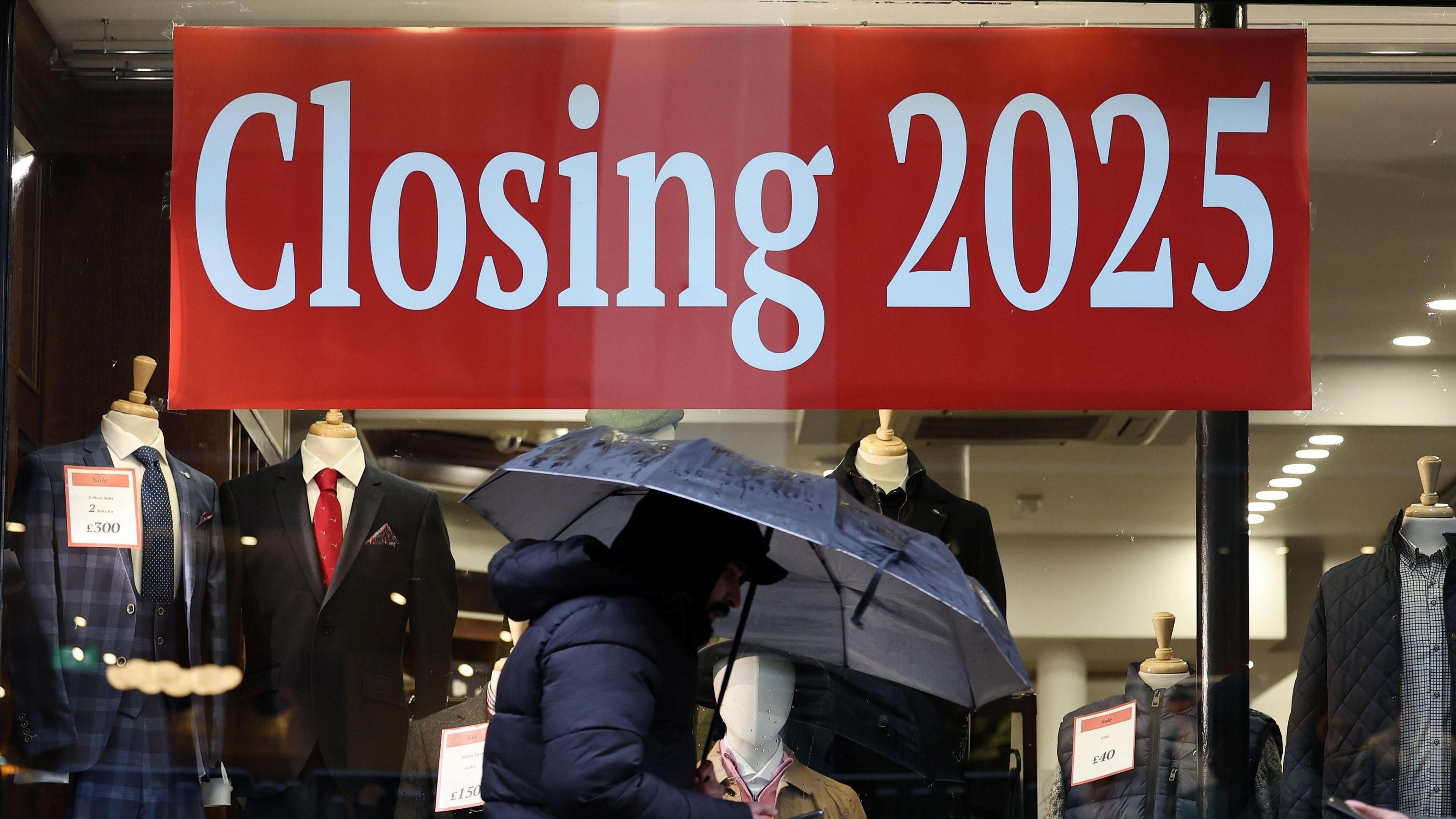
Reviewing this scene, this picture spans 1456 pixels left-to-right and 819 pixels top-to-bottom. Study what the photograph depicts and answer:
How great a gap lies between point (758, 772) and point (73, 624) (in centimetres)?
176

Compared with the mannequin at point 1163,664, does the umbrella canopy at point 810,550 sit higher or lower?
higher

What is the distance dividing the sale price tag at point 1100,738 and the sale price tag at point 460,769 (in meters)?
1.50

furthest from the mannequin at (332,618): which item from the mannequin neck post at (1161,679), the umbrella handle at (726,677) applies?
the mannequin neck post at (1161,679)

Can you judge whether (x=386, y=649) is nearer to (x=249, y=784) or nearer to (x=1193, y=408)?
(x=249, y=784)

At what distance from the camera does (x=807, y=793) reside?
12.8ft

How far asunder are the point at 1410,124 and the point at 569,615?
2700 millimetres

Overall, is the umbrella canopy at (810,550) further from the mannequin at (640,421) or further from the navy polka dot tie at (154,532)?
the navy polka dot tie at (154,532)

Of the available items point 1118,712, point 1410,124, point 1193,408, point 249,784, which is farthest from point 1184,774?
point 249,784

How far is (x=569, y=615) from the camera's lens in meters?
2.91

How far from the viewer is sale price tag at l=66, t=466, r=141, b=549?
13.1 ft

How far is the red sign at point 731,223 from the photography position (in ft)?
12.7

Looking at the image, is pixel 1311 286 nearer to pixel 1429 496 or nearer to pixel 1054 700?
pixel 1429 496

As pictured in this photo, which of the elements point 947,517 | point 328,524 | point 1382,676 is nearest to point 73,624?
point 328,524

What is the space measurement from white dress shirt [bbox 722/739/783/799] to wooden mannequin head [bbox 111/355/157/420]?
5.54 ft
